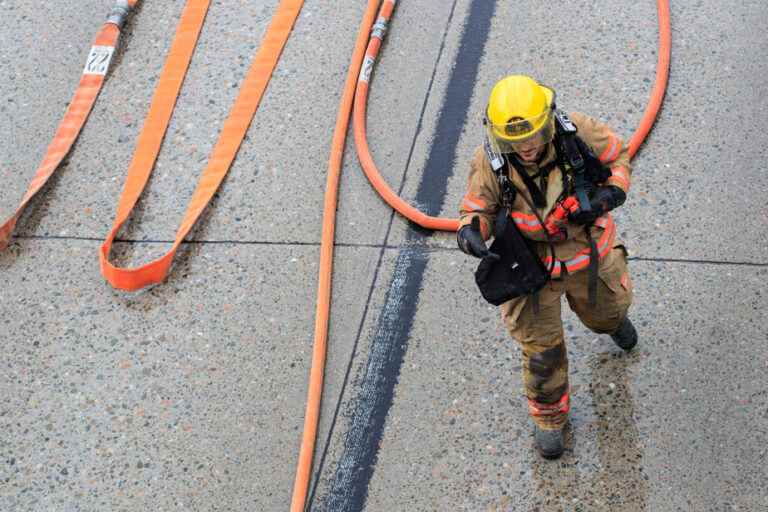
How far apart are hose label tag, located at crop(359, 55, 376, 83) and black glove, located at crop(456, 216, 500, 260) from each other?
2.24m

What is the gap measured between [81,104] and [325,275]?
2162 mm

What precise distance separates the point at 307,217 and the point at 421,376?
1.20 meters

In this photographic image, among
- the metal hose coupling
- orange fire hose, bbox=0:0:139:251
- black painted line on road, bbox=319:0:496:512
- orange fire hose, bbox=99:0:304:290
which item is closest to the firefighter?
black painted line on road, bbox=319:0:496:512

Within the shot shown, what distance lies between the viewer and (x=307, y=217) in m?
5.43

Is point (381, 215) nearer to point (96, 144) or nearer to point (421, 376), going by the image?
point (421, 376)

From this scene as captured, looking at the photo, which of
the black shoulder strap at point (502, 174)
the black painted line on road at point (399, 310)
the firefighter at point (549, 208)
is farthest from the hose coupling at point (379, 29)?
the black shoulder strap at point (502, 174)

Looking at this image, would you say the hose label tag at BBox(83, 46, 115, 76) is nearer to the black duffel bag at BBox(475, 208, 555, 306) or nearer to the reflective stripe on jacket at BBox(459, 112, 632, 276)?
the reflective stripe on jacket at BBox(459, 112, 632, 276)

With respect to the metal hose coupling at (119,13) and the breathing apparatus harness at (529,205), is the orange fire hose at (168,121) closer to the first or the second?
the metal hose coupling at (119,13)

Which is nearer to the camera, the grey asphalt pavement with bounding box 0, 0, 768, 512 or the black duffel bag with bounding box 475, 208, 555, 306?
the black duffel bag with bounding box 475, 208, 555, 306

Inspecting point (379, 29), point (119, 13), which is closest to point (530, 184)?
point (379, 29)

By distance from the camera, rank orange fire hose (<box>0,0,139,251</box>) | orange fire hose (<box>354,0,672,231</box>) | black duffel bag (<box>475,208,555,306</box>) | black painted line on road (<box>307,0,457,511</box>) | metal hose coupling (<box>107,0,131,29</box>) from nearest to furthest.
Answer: black duffel bag (<box>475,208,555,306</box>)
black painted line on road (<box>307,0,457,511</box>)
orange fire hose (<box>354,0,672,231</box>)
orange fire hose (<box>0,0,139,251</box>)
metal hose coupling (<box>107,0,131,29</box>)

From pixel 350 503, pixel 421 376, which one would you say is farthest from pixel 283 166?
pixel 350 503

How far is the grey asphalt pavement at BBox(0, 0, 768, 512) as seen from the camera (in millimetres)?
4430

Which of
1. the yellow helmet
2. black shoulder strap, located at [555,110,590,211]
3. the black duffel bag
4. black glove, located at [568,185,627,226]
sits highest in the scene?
the yellow helmet
